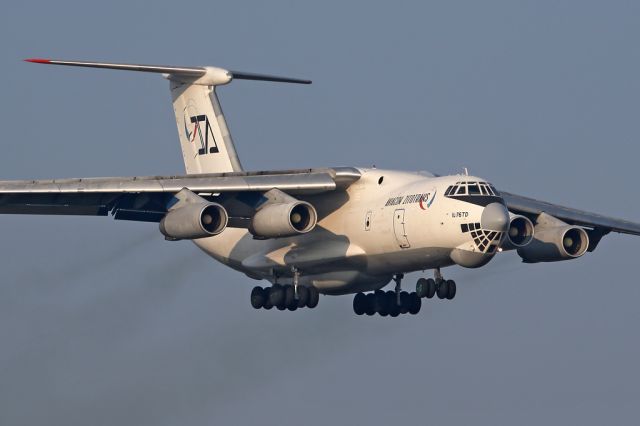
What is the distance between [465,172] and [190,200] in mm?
4367

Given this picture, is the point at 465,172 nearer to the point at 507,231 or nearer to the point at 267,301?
the point at 507,231

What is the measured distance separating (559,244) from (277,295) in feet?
15.7

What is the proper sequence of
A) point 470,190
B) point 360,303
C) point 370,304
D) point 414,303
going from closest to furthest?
point 470,190 → point 414,303 → point 370,304 → point 360,303

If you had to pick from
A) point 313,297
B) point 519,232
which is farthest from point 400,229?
point 313,297

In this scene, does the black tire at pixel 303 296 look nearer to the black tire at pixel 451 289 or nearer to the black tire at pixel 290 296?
the black tire at pixel 290 296

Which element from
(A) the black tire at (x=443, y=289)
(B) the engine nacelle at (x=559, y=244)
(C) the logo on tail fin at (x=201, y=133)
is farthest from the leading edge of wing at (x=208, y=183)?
(C) the logo on tail fin at (x=201, y=133)

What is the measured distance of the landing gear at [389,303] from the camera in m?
29.6

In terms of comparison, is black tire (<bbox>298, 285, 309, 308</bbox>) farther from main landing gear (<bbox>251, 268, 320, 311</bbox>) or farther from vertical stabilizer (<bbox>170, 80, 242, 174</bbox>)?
vertical stabilizer (<bbox>170, 80, 242, 174</bbox>)

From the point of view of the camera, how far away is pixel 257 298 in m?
29.3

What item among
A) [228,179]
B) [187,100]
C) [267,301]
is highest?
[187,100]

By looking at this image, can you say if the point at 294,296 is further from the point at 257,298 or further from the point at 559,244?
the point at 559,244

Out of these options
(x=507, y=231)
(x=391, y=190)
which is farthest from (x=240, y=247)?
(x=507, y=231)

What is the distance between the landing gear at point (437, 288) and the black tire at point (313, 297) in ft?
5.83

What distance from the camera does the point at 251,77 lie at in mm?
31906
